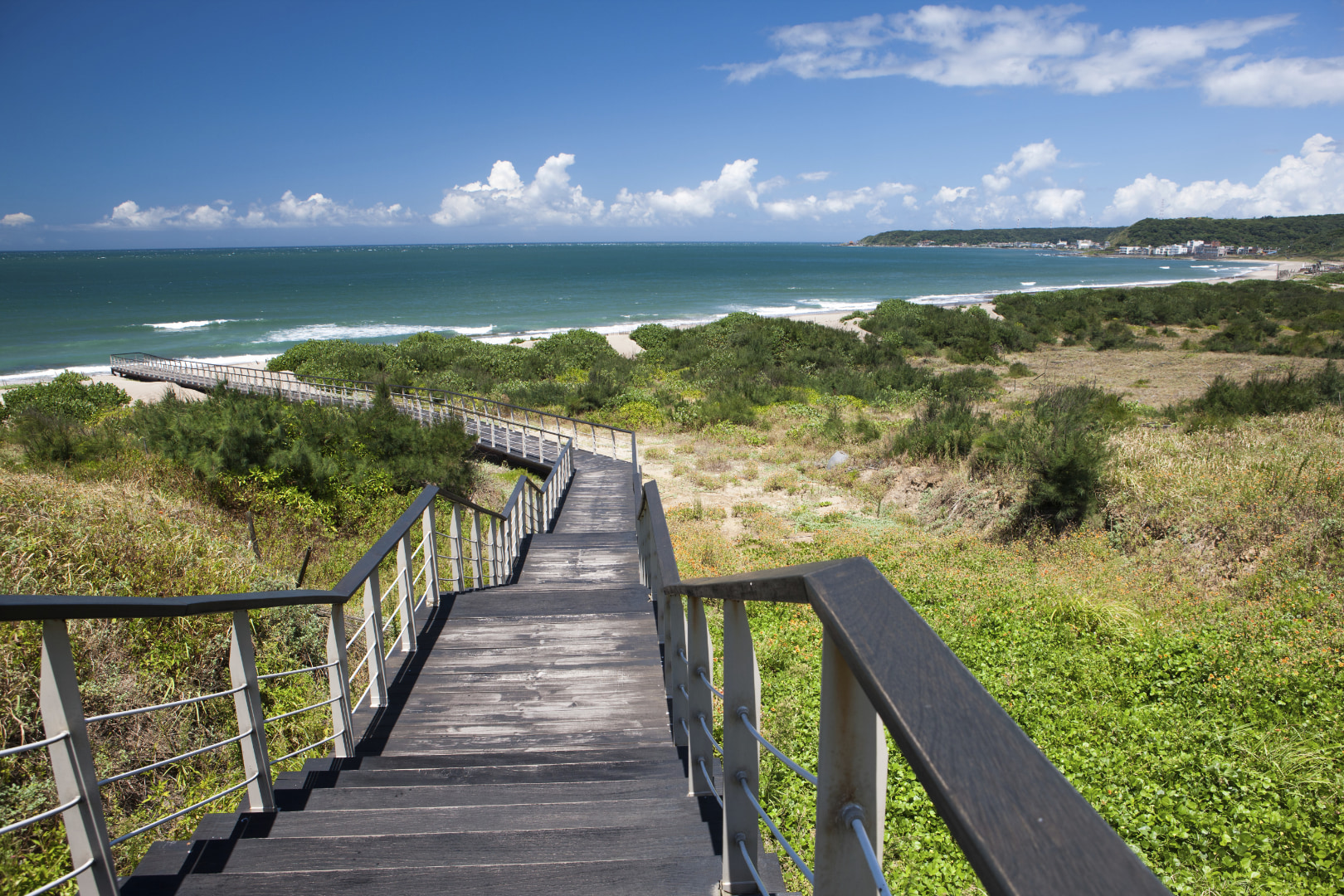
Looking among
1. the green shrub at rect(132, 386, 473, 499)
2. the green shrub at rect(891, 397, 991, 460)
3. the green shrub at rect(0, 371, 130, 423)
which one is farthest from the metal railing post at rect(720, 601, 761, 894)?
the green shrub at rect(0, 371, 130, 423)

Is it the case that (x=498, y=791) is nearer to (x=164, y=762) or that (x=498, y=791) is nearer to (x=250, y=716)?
(x=250, y=716)

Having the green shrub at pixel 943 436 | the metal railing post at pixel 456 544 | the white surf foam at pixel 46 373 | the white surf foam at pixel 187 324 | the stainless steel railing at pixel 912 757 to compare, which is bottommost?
the green shrub at pixel 943 436

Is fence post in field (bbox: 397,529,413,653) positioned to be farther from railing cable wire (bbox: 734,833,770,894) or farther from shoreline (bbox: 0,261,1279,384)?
shoreline (bbox: 0,261,1279,384)

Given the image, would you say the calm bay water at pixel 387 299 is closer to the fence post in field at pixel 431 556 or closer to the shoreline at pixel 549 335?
the shoreline at pixel 549 335

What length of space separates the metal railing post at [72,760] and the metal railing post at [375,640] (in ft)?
5.67

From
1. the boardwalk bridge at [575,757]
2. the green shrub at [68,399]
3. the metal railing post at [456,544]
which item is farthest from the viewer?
the green shrub at [68,399]

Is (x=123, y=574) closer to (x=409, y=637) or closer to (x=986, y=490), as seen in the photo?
(x=409, y=637)

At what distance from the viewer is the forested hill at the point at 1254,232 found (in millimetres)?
126625

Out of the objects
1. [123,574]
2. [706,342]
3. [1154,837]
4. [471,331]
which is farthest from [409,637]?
[471,331]

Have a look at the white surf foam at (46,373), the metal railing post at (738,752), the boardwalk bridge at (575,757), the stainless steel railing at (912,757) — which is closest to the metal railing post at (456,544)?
the boardwalk bridge at (575,757)

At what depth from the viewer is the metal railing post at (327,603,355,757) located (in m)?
3.32

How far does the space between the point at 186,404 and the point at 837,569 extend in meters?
17.7

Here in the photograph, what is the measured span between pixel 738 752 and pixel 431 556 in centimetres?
402

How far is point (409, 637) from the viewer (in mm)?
4785
